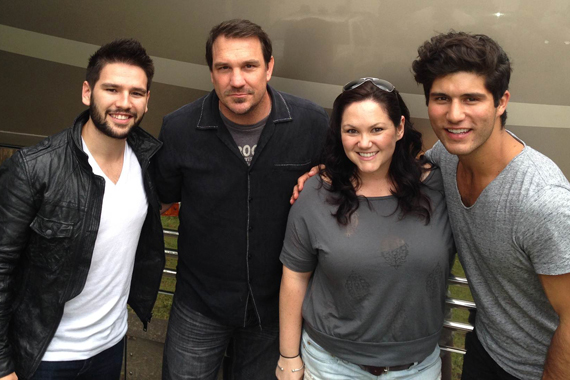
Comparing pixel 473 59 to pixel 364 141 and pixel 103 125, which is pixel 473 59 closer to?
pixel 364 141

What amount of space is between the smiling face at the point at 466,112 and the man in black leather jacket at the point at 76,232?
1.03 m

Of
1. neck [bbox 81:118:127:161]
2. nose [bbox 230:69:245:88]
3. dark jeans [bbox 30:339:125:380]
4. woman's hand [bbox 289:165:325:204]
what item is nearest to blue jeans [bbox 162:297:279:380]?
dark jeans [bbox 30:339:125:380]

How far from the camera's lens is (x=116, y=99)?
5.70ft

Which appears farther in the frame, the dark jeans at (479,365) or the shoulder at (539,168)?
the dark jeans at (479,365)

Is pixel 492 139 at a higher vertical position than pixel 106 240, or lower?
higher

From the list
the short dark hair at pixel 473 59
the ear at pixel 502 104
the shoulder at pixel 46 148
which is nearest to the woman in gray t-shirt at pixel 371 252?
the short dark hair at pixel 473 59

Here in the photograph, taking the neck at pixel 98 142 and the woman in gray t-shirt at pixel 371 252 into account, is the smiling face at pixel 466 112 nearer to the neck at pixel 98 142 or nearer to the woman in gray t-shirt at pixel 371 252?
the woman in gray t-shirt at pixel 371 252

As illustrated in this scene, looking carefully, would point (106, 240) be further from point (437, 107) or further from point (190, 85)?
point (190, 85)

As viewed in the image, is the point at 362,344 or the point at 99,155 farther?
the point at 99,155

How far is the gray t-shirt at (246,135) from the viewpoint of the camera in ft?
6.51

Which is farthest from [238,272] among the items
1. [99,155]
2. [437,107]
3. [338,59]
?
[338,59]

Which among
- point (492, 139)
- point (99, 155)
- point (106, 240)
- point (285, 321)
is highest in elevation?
point (492, 139)

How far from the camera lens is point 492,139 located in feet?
4.95

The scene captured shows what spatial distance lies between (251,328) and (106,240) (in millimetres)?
752
